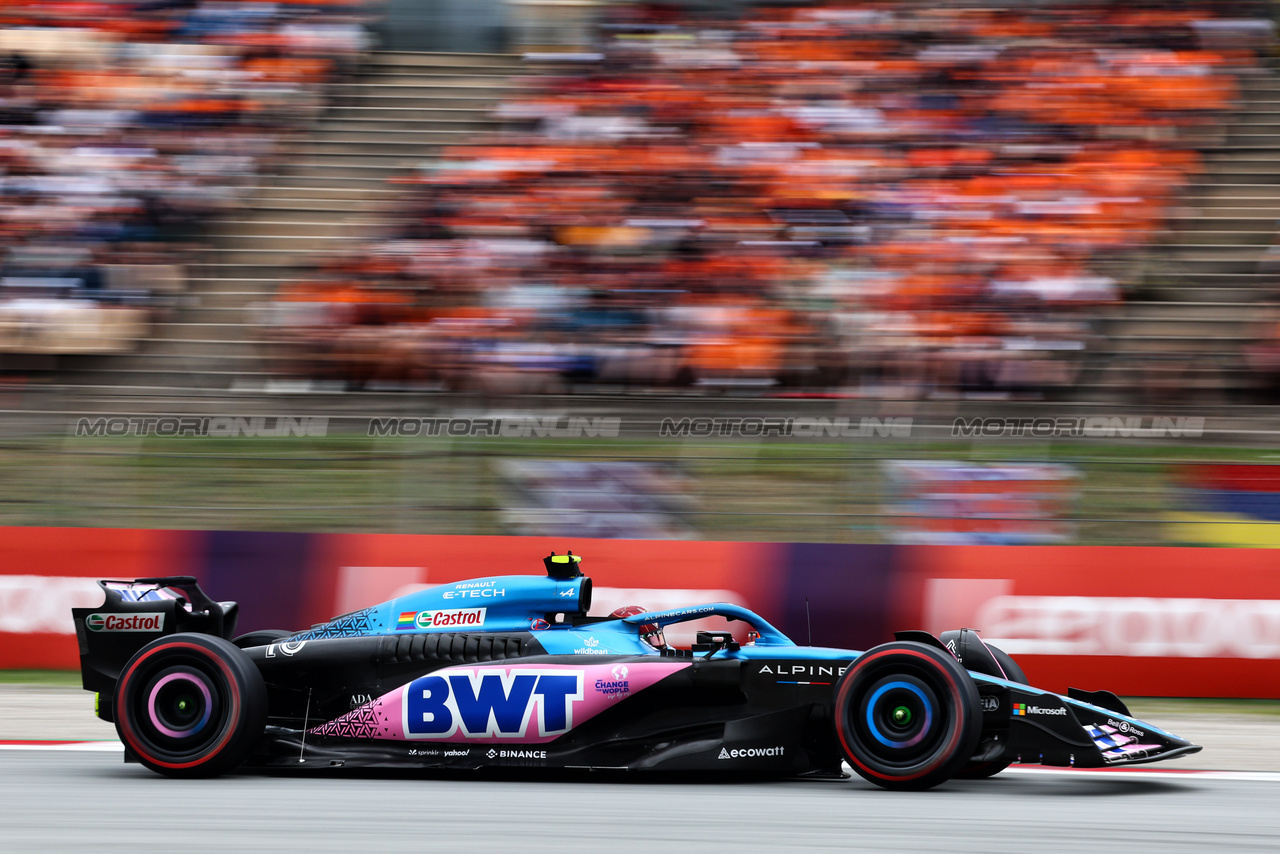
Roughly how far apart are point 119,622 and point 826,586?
410 cm

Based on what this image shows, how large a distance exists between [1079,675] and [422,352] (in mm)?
5208

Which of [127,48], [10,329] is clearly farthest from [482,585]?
[127,48]

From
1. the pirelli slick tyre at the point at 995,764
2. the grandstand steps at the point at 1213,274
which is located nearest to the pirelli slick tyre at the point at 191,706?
the pirelli slick tyre at the point at 995,764

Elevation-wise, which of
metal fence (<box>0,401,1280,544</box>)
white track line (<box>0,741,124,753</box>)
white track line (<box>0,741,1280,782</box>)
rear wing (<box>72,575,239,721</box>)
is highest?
metal fence (<box>0,401,1280,544</box>)

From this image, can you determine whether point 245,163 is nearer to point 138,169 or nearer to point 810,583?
point 138,169

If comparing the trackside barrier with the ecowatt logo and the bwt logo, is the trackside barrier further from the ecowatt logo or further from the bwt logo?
the bwt logo

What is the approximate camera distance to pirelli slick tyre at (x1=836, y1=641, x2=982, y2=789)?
4.98 m

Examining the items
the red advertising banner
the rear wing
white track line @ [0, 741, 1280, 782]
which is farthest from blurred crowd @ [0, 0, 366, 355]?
the red advertising banner

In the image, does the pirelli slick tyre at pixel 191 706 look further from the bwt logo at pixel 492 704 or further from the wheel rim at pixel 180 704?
the bwt logo at pixel 492 704

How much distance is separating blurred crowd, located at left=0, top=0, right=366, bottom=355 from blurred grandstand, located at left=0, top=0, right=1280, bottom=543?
0.11 feet

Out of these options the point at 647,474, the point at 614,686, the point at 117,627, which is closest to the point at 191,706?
the point at 117,627

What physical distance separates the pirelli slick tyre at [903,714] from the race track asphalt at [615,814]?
4.1 inches

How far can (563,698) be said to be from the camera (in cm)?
531

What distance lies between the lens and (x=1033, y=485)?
8242 mm
